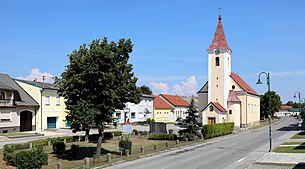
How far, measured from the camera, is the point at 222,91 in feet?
200

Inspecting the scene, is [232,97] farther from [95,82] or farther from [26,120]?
[95,82]

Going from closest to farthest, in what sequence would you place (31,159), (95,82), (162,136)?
(31,159) < (95,82) < (162,136)

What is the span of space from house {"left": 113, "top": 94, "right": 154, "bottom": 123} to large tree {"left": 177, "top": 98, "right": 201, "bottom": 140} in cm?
2941

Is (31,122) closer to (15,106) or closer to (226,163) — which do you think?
(15,106)

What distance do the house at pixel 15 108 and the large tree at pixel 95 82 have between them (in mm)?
24352

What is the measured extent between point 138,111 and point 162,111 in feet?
40.4

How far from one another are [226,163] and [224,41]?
4284cm

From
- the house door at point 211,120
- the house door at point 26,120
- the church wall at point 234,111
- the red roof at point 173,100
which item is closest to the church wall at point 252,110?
the church wall at point 234,111

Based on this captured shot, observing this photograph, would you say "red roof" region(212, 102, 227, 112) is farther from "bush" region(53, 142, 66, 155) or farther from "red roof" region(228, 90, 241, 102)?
"bush" region(53, 142, 66, 155)

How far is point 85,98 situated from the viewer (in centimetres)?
2252

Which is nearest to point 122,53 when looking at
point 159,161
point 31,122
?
point 159,161

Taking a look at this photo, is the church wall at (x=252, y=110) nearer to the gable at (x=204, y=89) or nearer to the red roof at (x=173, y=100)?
the gable at (x=204, y=89)

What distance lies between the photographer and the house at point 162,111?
8131 cm

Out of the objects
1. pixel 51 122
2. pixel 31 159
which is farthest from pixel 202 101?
pixel 31 159
